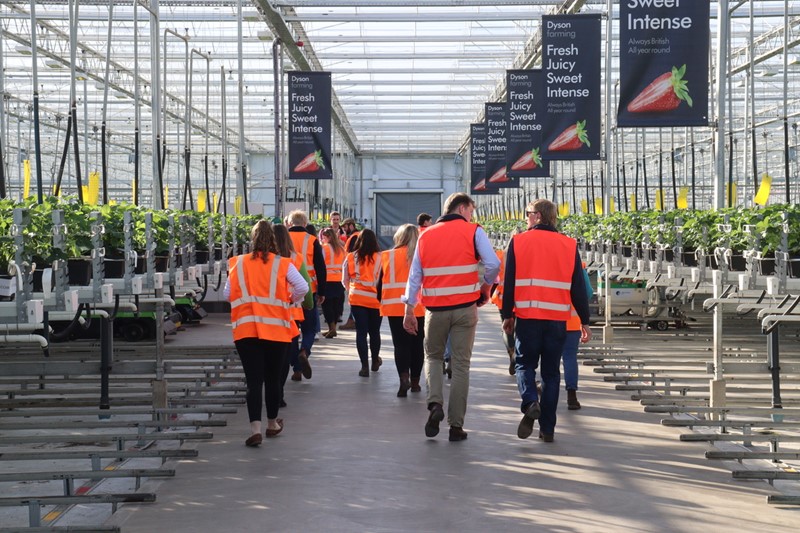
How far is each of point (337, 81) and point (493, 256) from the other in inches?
1113

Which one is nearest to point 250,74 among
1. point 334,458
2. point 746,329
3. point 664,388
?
point 746,329

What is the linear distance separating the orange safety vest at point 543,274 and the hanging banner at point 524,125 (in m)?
12.8

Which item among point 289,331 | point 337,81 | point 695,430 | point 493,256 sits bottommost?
point 695,430

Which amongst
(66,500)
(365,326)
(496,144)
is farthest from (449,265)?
(496,144)

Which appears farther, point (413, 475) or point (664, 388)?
point (664, 388)

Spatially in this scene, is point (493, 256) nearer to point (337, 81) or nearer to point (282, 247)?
point (282, 247)

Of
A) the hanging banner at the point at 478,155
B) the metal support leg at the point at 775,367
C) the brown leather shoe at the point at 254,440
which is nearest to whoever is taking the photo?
the brown leather shoe at the point at 254,440

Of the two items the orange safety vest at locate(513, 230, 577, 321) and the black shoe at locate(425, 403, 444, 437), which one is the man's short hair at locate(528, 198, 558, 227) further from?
the black shoe at locate(425, 403, 444, 437)

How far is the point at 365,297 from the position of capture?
1188cm

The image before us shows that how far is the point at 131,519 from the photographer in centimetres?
566

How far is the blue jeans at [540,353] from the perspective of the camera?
773 centimetres

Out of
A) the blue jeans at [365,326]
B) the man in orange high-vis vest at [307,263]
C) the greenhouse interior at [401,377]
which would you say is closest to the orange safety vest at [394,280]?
the greenhouse interior at [401,377]

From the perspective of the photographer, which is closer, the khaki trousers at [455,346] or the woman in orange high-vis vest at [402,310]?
the khaki trousers at [455,346]

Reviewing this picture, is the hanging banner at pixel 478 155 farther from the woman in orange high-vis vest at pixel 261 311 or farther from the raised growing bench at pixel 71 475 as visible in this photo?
the raised growing bench at pixel 71 475
